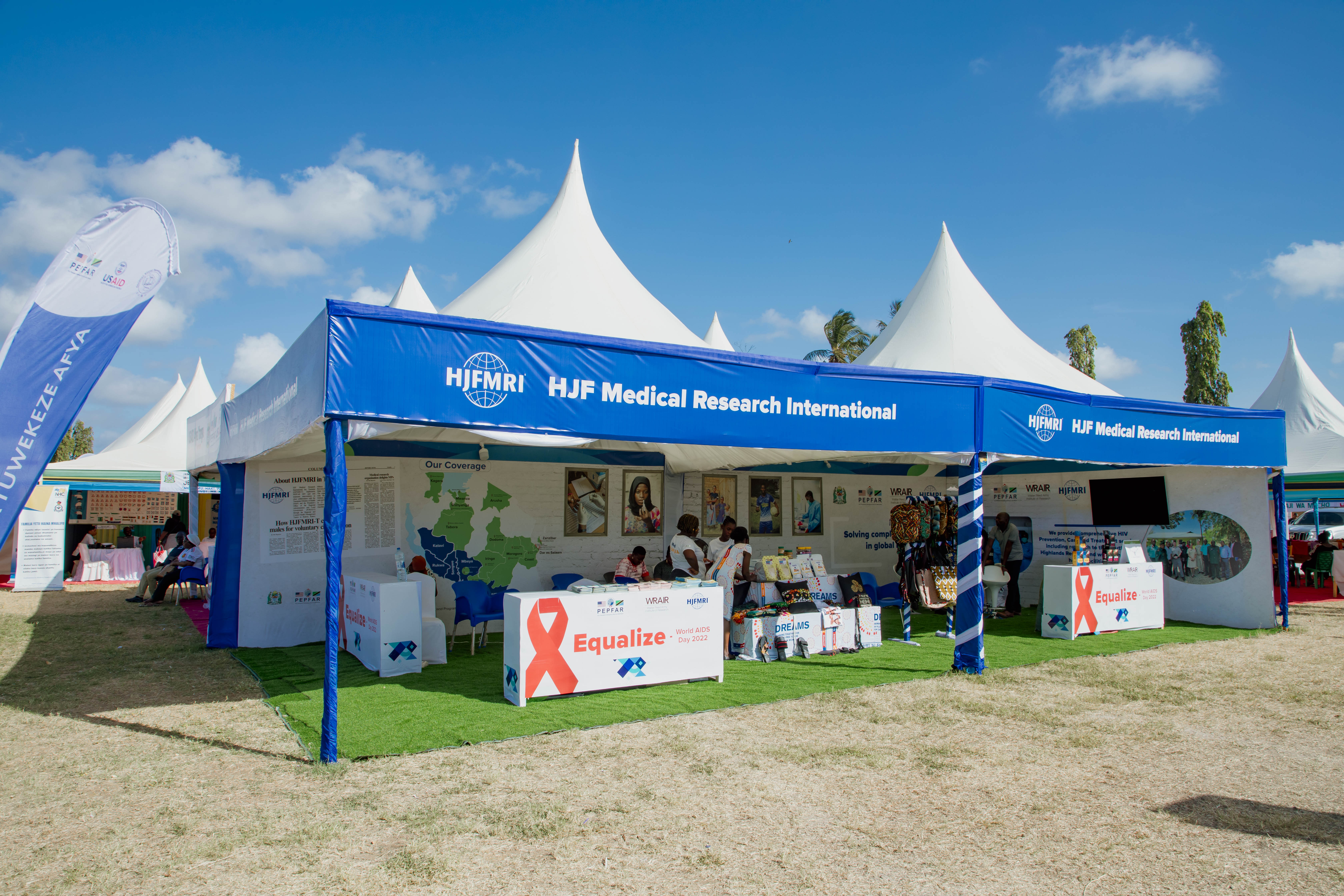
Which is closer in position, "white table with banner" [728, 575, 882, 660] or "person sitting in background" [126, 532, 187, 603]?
"white table with banner" [728, 575, 882, 660]

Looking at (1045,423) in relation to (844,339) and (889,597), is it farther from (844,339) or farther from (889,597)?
(844,339)

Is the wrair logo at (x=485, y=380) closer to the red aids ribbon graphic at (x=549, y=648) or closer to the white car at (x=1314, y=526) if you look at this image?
the red aids ribbon graphic at (x=549, y=648)

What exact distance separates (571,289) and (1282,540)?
9194 mm

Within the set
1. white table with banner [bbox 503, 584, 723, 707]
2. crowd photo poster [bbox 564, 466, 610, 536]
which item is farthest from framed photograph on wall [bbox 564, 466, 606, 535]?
white table with banner [bbox 503, 584, 723, 707]

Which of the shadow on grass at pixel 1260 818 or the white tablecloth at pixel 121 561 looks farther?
the white tablecloth at pixel 121 561

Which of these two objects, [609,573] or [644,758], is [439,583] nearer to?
[609,573]

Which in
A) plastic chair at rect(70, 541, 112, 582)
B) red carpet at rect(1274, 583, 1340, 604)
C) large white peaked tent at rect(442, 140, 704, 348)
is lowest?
red carpet at rect(1274, 583, 1340, 604)

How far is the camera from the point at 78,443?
47719 millimetres

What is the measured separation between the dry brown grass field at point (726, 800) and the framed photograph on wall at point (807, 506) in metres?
5.45

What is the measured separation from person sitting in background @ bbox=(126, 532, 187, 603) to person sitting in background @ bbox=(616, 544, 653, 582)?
863 centimetres

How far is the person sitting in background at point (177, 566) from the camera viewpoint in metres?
12.4

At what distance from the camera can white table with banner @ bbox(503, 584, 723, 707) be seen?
227 inches

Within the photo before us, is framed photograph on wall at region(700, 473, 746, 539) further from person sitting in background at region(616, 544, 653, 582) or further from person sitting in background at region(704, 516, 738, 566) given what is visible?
person sitting in background at region(616, 544, 653, 582)

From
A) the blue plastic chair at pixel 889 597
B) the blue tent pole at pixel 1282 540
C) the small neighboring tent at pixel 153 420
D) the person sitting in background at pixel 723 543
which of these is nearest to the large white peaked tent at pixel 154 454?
the small neighboring tent at pixel 153 420
